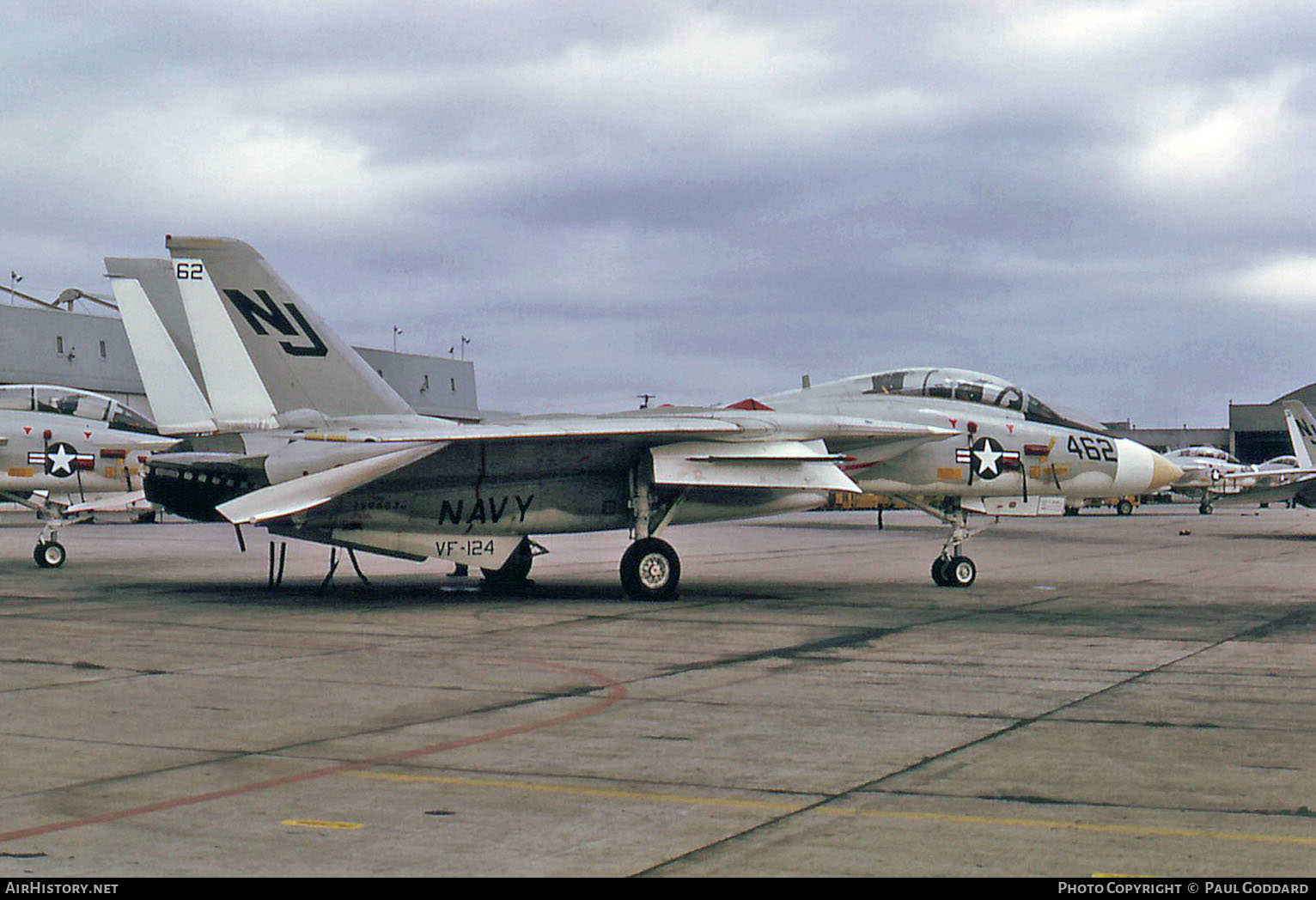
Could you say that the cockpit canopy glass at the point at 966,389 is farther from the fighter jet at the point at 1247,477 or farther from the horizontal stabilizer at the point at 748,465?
the fighter jet at the point at 1247,477

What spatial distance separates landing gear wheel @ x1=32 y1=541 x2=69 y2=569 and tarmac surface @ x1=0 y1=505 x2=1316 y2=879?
6187mm

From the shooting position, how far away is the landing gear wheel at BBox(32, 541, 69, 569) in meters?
20.9

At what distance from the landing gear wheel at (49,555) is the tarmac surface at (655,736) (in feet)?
20.3

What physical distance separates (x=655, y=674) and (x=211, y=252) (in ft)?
29.6

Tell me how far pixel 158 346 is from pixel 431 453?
463cm

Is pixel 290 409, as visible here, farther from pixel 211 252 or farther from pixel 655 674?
pixel 655 674

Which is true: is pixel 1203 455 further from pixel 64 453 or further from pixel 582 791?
pixel 582 791

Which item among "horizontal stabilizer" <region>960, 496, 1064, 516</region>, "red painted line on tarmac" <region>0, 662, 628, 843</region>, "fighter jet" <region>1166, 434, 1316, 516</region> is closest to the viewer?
"red painted line on tarmac" <region>0, 662, 628, 843</region>

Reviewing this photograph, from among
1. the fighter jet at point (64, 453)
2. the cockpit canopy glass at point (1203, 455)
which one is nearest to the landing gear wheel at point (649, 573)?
the fighter jet at point (64, 453)

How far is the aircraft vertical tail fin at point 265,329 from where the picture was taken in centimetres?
1552

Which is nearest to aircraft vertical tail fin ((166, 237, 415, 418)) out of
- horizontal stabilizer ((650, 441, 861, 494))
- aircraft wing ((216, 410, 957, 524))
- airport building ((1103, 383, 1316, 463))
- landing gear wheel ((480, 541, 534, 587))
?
aircraft wing ((216, 410, 957, 524))

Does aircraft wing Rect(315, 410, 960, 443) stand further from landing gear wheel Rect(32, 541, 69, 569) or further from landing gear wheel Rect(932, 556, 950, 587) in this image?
landing gear wheel Rect(32, 541, 69, 569)

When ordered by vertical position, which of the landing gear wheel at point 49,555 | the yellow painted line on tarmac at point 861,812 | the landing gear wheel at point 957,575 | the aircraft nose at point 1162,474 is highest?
the aircraft nose at point 1162,474

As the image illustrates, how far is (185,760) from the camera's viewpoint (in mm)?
6461
